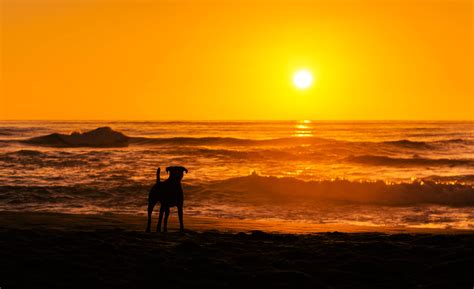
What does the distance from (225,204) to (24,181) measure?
9139 millimetres

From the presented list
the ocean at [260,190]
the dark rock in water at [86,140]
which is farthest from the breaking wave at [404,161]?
the dark rock in water at [86,140]

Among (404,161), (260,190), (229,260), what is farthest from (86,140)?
(229,260)

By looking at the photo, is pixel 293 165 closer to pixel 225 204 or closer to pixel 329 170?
pixel 329 170

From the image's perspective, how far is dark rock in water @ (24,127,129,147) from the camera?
55959 millimetres

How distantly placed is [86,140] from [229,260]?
52.1m

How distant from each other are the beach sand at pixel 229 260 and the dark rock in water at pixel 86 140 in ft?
152

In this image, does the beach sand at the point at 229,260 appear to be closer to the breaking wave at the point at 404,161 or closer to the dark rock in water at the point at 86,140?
the breaking wave at the point at 404,161

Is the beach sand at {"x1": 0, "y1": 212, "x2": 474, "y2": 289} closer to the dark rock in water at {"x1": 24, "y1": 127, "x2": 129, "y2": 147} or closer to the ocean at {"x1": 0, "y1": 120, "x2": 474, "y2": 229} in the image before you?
the ocean at {"x1": 0, "y1": 120, "x2": 474, "y2": 229}

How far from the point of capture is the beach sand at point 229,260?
22.2ft

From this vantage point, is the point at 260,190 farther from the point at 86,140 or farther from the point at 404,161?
the point at 86,140

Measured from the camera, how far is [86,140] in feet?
190

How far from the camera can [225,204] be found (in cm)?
1884

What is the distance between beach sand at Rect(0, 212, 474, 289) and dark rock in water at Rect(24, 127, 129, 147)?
46.4 meters

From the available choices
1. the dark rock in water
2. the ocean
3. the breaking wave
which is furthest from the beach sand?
the dark rock in water
